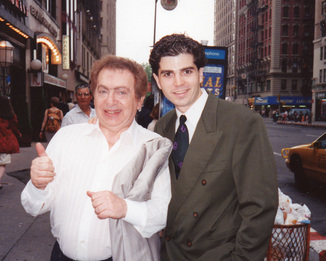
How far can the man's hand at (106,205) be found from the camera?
5.87 ft

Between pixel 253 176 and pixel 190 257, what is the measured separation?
24.2 inches

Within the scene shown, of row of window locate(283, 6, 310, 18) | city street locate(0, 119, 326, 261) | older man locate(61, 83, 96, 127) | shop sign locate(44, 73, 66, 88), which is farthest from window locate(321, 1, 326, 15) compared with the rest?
older man locate(61, 83, 96, 127)

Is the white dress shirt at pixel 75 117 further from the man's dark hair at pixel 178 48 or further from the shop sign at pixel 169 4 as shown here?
the shop sign at pixel 169 4

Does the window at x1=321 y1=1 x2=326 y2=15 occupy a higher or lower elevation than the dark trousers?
higher

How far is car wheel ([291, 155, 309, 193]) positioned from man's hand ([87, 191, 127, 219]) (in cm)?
763

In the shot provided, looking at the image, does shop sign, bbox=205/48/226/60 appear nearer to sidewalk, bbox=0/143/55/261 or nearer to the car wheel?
the car wheel

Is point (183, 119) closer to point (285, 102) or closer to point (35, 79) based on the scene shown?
point (35, 79)

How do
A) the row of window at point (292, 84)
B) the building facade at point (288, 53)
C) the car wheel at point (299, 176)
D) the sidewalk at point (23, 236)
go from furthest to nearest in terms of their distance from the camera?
the row of window at point (292, 84)
the building facade at point (288, 53)
the car wheel at point (299, 176)
the sidewalk at point (23, 236)

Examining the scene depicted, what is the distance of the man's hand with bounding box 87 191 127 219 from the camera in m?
1.79

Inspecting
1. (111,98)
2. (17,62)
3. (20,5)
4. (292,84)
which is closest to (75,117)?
(111,98)

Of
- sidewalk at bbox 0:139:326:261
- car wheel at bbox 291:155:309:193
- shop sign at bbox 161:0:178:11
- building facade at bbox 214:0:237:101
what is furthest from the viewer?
building facade at bbox 214:0:237:101

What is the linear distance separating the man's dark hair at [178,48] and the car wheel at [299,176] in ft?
23.5

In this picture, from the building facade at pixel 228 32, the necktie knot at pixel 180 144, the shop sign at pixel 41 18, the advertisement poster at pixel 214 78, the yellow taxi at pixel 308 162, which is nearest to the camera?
the necktie knot at pixel 180 144

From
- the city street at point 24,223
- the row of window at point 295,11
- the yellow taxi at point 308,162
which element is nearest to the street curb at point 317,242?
the city street at point 24,223
